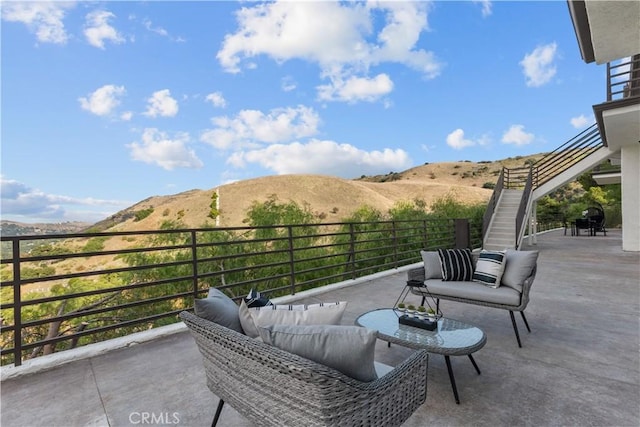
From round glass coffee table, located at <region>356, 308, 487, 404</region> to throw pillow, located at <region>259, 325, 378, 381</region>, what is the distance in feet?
2.81

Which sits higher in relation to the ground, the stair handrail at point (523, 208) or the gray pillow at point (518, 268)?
the stair handrail at point (523, 208)

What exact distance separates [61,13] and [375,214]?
10198mm

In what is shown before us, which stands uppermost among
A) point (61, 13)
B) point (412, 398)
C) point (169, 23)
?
point (169, 23)

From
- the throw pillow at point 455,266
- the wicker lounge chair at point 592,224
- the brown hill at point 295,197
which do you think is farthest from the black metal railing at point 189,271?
the brown hill at point 295,197

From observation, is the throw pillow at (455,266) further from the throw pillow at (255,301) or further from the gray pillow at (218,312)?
the gray pillow at (218,312)

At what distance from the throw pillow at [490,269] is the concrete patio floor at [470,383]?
1.41ft

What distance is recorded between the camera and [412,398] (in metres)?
1.39

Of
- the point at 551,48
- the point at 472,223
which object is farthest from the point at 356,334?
the point at 551,48

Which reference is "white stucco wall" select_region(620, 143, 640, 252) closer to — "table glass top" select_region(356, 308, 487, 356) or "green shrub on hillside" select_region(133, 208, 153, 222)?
"table glass top" select_region(356, 308, 487, 356)

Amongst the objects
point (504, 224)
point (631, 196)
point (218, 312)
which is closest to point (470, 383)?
point (218, 312)

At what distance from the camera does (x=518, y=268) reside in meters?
3.01

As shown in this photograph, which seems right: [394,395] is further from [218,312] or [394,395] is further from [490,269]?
[490,269]

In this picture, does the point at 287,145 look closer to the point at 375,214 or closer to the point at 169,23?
the point at 375,214

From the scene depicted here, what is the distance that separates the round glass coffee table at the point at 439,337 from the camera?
1.87 meters
